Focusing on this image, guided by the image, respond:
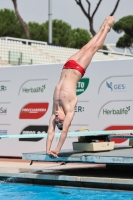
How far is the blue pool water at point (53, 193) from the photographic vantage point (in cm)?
792

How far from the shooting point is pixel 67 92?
8.62 metres

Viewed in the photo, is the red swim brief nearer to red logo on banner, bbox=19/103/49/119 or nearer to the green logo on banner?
the green logo on banner

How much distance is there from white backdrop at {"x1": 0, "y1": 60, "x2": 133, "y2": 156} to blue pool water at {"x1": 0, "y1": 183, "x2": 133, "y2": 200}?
142 inches

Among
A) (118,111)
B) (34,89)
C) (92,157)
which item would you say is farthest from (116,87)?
(92,157)

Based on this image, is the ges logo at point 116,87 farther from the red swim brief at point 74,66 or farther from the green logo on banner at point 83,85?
the red swim brief at point 74,66

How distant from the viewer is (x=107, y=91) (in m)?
12.1

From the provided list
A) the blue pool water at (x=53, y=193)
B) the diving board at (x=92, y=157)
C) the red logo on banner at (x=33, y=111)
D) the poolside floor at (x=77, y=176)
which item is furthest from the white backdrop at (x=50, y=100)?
the blue pool water at (x=53, y=193)

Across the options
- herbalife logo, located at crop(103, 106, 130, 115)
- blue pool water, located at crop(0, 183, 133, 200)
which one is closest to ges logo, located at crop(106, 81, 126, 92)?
herbalife logo, located at crop(103, 106, 130, 115)

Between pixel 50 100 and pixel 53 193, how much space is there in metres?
4.72

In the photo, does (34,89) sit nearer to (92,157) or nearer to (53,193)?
(92,157)

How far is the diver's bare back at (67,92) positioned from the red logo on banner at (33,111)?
416 cm

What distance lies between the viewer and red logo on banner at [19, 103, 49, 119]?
1297 centimetres

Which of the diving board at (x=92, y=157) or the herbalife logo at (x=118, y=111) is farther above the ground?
the herbalife logo at (x=118, y=111)

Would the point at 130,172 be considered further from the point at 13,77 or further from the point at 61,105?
the point at 13,77
